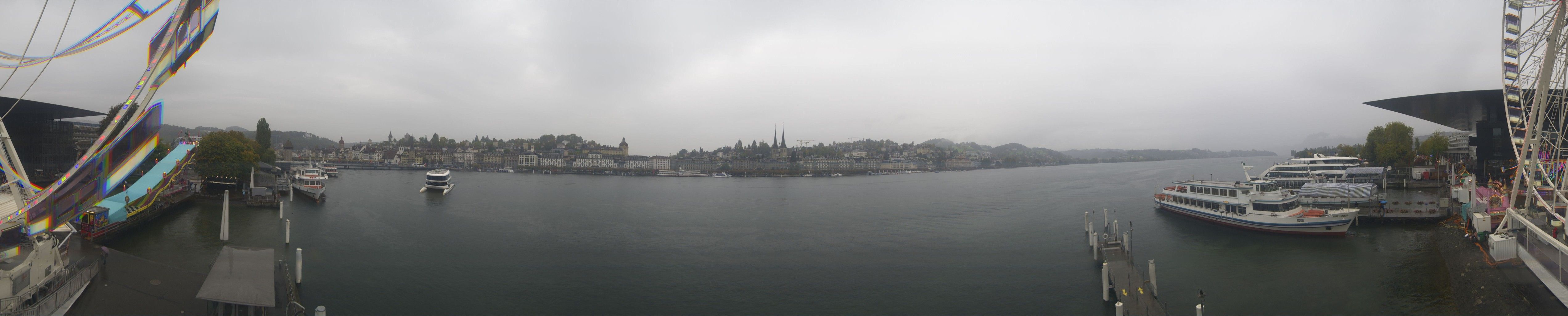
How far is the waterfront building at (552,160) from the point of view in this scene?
72.0 metres

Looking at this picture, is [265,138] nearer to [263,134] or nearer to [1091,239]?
[263,134]

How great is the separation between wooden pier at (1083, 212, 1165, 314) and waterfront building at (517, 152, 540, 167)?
7345 cm

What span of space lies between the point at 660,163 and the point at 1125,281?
67.2m

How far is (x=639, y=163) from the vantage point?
70812mm

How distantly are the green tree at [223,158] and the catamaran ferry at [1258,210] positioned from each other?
31.1m

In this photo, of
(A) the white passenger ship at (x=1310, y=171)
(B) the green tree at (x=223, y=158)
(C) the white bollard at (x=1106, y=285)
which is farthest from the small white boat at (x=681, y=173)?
(C) the white bollard at (x=1106, y=285)

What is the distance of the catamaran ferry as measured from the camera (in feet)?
39.0

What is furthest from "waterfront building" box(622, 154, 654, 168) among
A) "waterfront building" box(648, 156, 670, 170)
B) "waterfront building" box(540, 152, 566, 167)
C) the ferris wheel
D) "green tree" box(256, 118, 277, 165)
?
the ferris wheel

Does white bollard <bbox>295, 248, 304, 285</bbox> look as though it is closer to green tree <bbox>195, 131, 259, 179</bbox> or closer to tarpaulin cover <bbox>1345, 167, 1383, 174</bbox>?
green tree <bbox>195, 131, 259, 179</bbox>

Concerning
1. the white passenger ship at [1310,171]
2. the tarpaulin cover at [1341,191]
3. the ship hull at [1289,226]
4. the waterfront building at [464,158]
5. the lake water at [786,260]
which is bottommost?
the lake water at [786,260]

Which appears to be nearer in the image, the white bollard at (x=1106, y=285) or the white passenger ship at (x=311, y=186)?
the white bollard at (x=1106, y=285)

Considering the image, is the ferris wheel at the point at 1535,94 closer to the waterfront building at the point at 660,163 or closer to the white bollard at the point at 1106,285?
the white bollard at the point at 1106,285

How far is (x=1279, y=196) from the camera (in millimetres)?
13094

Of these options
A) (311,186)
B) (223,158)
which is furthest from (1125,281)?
(223,158)
